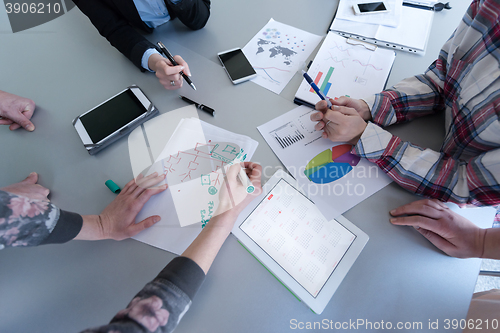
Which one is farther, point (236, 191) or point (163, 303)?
point (236, 191)

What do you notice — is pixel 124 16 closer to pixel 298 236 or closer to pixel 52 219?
pixel 52 219

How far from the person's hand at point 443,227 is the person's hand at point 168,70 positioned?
0.74 metres

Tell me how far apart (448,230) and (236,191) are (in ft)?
1.70

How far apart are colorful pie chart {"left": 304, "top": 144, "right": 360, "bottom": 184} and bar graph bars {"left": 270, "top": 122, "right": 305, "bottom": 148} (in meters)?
0.08

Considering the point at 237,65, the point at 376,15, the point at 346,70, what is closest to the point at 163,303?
the point at 237,65

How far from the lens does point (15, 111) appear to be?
2.52 ft

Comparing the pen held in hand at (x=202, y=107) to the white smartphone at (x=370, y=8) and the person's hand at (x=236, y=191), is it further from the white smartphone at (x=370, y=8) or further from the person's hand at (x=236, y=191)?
the white smartphone at (x=370, y=8)

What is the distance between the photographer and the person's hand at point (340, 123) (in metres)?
0.67

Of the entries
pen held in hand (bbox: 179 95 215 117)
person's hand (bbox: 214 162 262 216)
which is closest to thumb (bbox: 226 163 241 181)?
person's hand (bbox: 214 162 262 216)

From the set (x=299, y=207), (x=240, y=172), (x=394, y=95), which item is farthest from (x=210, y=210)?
(x=394, y=95)

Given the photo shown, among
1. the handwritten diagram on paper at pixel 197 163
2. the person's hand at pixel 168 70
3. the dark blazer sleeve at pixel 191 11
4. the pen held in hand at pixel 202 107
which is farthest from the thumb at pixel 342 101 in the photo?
the dark blazer sleeve at pixel 191 11

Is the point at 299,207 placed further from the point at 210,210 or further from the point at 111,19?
the point at 111,19

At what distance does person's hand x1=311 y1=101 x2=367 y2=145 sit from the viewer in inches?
26.3

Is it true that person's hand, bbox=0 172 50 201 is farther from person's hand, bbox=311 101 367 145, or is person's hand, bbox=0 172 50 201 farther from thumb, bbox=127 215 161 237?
person's hand, bbox=311 101 367 145
